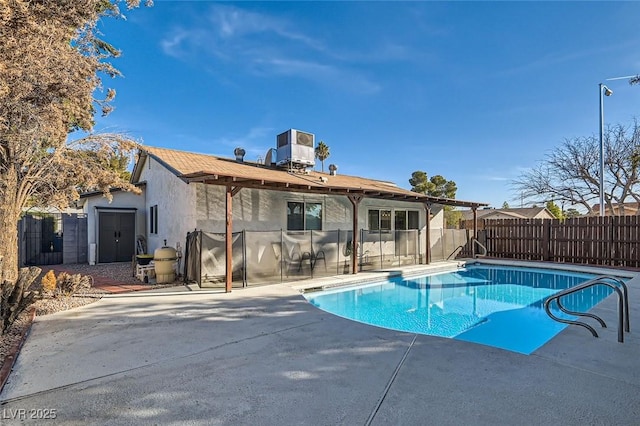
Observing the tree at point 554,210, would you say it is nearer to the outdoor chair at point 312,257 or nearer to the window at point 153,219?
the outdoor chair at point 312,257

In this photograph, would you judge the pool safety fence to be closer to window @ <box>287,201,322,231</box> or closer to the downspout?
the downspout

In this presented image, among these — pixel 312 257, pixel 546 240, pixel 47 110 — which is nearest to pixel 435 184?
pixel 546 240

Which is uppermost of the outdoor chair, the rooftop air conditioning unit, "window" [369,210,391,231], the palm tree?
the palm tree

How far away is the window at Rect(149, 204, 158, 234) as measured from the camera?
1188 cm

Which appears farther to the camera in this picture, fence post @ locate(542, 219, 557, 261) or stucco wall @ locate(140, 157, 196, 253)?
fence post @ locate(542, 219, 557, 261)

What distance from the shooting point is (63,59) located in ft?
18.1

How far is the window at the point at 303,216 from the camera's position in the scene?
11250mm

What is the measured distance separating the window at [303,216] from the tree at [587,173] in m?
17.5

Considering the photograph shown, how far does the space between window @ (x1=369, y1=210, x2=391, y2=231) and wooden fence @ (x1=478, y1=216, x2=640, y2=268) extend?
18.6ft

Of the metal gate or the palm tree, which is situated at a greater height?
the palm tree

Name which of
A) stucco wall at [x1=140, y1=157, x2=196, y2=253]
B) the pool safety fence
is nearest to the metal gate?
stucco wall at [x1=140, y1=157, x2=196, y2=253]

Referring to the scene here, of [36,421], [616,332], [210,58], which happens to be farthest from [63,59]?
[616,332]

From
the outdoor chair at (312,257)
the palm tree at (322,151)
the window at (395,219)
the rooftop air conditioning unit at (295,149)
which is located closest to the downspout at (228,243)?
the outdoor chair at (312,257)

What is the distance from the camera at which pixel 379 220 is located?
46.6 feet
